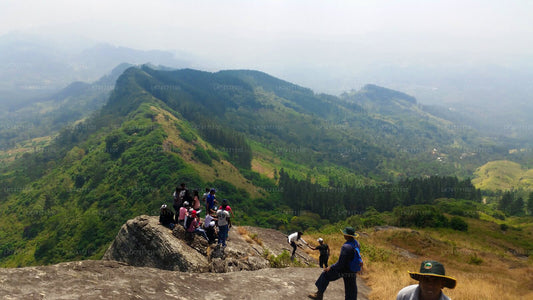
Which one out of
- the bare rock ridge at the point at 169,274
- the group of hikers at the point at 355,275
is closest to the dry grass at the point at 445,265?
the bare rock ridge at the point at 169,274

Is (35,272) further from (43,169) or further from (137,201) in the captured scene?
(43,169)

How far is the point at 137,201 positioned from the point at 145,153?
30491mm

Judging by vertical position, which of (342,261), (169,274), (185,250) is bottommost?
(185,250)

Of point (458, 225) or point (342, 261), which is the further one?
point (458, 225)

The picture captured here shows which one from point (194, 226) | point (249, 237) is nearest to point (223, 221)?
point (194, 226)

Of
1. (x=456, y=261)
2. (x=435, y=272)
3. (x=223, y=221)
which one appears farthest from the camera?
(x=456, y=261)

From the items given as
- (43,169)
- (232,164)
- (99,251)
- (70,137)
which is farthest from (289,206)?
(70,137)

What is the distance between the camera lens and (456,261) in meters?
27.8

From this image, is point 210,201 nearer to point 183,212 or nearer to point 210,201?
point 210,201

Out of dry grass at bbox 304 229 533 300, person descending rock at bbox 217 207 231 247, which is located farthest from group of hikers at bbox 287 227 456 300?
person descending rock at bbox 217 207 231 247

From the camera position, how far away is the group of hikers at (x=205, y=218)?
16703 millimetres

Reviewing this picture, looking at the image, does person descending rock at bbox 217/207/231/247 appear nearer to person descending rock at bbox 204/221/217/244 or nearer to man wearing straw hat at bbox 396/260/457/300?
person descending rock at bbox 204/221/217/244

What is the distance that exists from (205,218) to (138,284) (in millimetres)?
8620

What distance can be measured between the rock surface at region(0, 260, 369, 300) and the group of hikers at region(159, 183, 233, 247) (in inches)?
158
